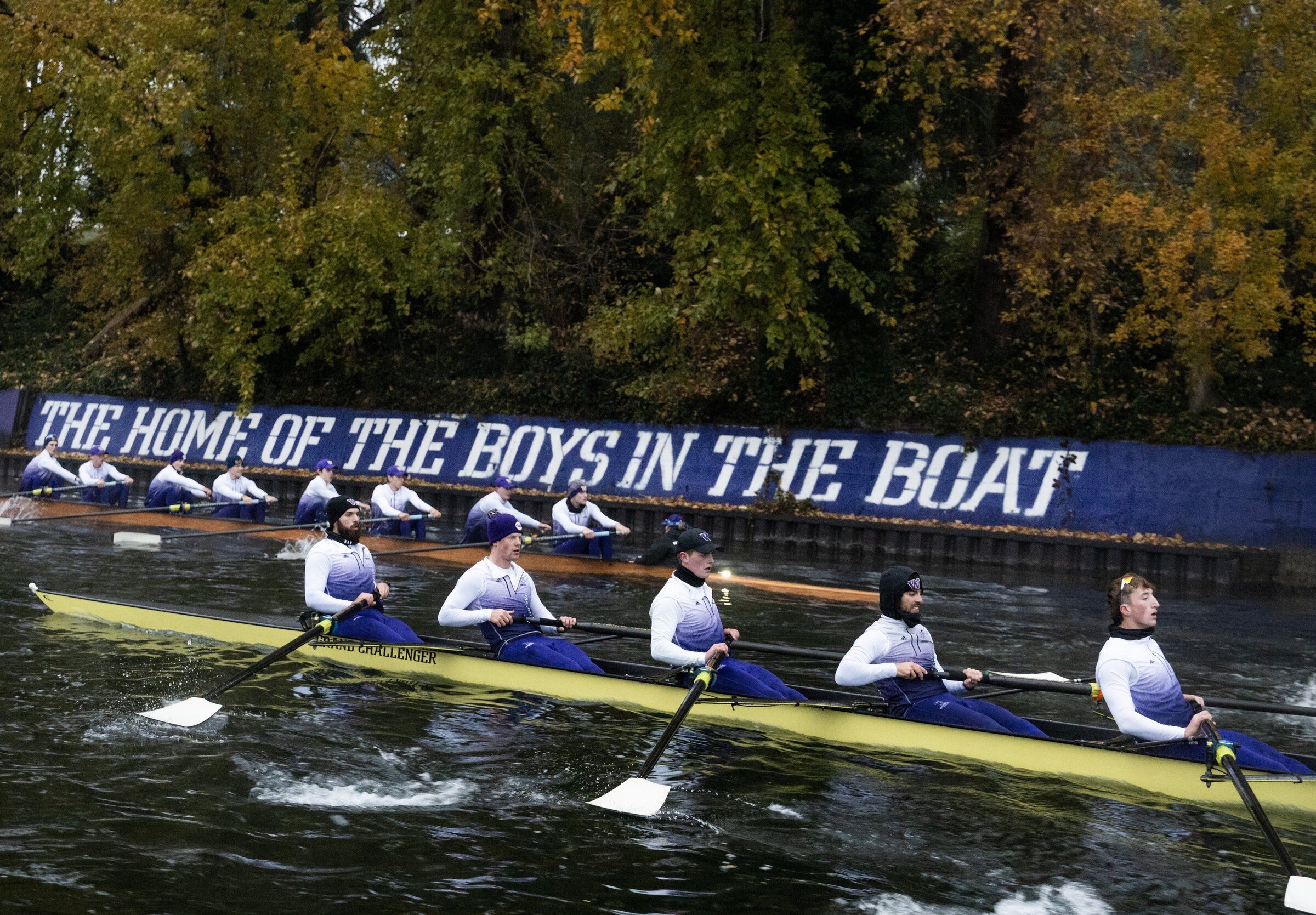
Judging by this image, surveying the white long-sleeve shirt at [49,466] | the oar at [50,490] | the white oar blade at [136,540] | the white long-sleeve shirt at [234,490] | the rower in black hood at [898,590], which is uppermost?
the rower in black hood at [898,590]

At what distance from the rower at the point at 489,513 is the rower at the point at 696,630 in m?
9.52

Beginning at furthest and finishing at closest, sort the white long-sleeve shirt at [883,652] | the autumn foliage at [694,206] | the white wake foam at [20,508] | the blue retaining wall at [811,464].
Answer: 1. the white wake foam at [20,508]
2. the blue retaining wall at [811,464]
3. the autumn foliage at [694,206]
4. the white long-sleeve shirt at [883,652]

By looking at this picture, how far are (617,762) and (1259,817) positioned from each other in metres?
4.57

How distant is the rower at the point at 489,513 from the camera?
68.0 ft

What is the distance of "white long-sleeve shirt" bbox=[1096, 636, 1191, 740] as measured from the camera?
8852mm

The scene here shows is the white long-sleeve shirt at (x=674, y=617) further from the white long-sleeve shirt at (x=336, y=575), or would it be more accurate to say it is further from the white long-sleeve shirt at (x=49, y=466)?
the white long-sleeve shirt at (x=49, y=466)

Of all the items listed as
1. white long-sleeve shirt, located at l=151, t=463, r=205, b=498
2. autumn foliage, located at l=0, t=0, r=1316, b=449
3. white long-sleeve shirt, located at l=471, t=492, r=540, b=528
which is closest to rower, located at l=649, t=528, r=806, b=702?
white long-sleeve shirt, located at l=471, t=492, r=540, b=528

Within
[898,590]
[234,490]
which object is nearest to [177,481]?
[234,490]

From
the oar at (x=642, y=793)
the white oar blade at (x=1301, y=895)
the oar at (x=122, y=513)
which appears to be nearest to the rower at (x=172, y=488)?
the oar at (x=122, y=513)

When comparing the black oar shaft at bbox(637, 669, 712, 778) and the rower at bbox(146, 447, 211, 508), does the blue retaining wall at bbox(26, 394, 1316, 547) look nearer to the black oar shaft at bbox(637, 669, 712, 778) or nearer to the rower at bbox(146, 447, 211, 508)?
the rower at bbox(146, 447, 211, 508)

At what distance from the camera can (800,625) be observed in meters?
16.7

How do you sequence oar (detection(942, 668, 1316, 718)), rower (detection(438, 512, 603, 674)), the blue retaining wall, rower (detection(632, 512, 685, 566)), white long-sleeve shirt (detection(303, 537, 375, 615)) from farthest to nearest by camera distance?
the blue retaining wall, rower (detection(632, 512, 685, 566)), white long-sleeve shirt (detection(303, 537, 375, 615)), rower (detection(438, 512, 603, 674)), oar (detection(942, 668, 1316, 718))

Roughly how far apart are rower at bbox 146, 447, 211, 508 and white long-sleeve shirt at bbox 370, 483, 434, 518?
431 centimetres

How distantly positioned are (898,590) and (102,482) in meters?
20.9
